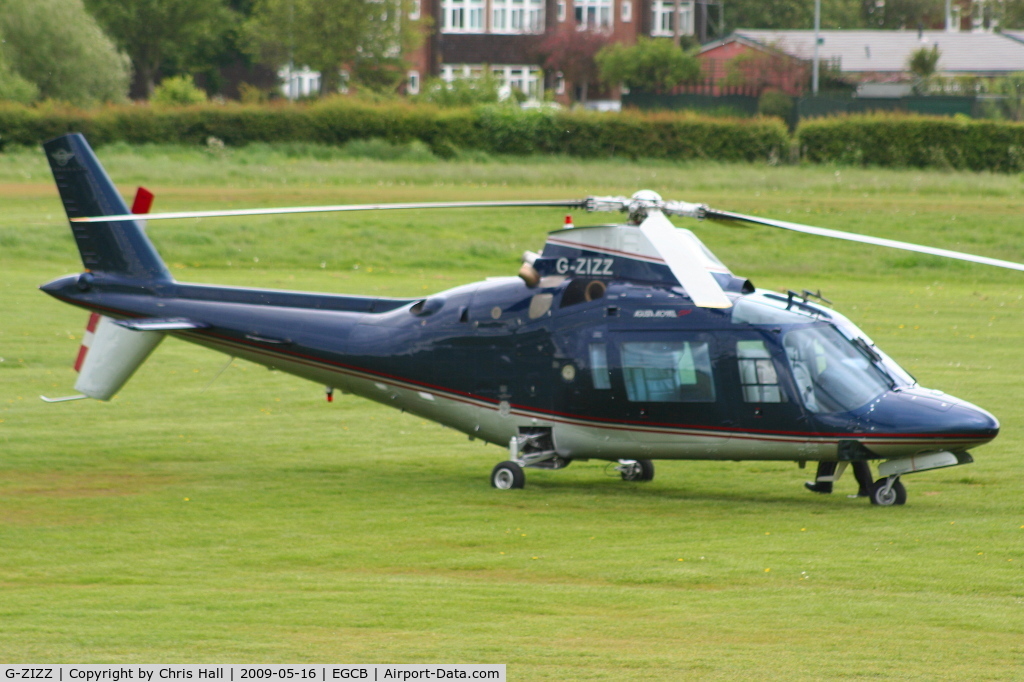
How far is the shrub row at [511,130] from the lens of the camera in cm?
5425

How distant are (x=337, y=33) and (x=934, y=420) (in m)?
71.2

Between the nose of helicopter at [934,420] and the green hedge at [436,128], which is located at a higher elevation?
the green hedge at [436,128]

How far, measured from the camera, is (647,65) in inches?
3317

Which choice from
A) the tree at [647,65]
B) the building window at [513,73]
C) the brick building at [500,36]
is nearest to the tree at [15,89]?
the brick building at [500,36]

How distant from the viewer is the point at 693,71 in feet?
280

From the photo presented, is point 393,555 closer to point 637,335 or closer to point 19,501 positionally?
point 637,335

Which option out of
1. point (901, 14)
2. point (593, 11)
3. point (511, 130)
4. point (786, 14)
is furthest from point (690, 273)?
point (901, 14)

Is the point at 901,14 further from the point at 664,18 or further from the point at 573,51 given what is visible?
the point at 573,51

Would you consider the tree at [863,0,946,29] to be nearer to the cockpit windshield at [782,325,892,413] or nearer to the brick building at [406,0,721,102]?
the brick building at [406,0,721,102]

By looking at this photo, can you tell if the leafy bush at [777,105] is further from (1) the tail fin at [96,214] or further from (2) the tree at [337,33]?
(1) the tail fin at [96,214]

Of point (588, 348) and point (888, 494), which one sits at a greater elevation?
point (588, 348)

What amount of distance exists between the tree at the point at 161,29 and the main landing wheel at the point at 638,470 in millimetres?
81454

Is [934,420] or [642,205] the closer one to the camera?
[934,420]

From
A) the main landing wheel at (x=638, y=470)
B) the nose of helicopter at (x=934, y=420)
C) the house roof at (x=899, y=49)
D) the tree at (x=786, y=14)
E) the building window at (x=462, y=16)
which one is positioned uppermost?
the tree at (x=786, y=14)
